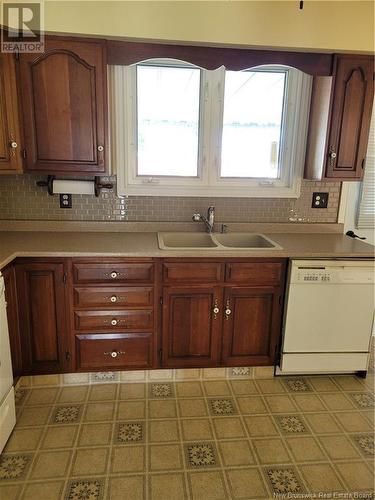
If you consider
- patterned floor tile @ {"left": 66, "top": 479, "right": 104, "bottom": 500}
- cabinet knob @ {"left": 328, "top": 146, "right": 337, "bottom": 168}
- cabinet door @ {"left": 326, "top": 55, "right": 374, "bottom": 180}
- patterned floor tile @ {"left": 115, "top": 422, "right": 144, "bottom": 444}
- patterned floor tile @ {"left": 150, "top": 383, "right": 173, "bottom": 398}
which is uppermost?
cabinet door @ {"left": 326, "top": 55, "right": 374, "bottom": 180}

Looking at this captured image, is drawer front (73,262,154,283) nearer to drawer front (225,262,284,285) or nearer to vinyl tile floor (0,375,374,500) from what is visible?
drawer front (225,262,284,285)

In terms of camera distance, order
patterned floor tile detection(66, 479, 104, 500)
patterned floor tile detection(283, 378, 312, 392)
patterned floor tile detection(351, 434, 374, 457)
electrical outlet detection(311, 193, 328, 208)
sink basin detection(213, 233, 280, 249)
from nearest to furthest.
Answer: patterned floor tile detection(66, 479, 104, 500) < patterned floor tile detection(351, 434, 374, 457) < patterned floor tile detection(283, 378, 312, 392) < sink basin detection(213, 233, 280, 249) < electrical outlet detection(311, 193, 328, 208)

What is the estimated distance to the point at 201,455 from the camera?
199 centimetres

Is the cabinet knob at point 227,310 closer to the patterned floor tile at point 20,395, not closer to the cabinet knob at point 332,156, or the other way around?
the cabinet knob at point 332,156

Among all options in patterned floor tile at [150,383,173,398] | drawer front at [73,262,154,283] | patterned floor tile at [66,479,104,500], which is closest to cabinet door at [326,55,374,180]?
drawer front at [73,262,154,283]

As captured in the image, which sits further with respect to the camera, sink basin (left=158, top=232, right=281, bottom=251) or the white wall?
the white wall

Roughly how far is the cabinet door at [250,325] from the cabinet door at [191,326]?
75 mm

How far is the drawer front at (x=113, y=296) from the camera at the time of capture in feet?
7.83

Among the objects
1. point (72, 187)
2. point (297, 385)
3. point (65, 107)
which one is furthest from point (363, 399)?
point (65, 107)

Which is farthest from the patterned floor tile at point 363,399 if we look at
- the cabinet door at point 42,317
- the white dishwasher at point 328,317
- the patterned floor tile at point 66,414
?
the cabinet door at point 42,317

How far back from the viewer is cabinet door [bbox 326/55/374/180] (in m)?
2.51

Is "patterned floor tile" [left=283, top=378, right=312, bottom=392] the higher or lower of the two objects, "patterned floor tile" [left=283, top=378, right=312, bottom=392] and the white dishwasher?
the lower

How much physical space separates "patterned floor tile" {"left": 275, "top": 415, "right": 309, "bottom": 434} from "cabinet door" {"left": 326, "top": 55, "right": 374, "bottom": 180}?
167 cm

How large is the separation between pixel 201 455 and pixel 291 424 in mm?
620
